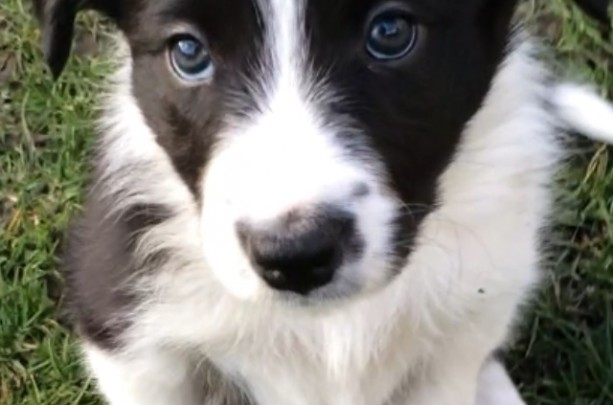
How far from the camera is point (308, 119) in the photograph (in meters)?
3.10

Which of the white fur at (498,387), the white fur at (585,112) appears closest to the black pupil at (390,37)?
the white fur at (585,112)

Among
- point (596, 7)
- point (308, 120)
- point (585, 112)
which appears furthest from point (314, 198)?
A: point (585, 112)

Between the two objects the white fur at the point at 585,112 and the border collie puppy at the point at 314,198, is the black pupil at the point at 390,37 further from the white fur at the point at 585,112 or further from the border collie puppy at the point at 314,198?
the white fur at the point at 585,112

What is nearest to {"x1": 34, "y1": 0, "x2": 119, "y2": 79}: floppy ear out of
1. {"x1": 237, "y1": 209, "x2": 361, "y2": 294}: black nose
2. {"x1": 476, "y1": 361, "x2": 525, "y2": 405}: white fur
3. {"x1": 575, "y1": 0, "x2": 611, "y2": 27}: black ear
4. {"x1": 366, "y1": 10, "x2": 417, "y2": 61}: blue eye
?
{"x1": 366, "y1": 10, "x2": 417, "y2": 61}: blue eye

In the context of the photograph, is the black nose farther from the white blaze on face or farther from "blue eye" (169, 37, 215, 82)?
"blue eye" (169, 37, 215, 82)

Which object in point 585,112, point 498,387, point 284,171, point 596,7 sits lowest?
point 498,387

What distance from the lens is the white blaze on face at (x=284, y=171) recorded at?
2.96m

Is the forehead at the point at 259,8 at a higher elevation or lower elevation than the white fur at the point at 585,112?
higher

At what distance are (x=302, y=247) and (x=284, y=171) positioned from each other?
14cm

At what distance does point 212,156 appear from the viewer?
3.24m

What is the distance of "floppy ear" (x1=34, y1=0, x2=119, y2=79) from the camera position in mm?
3510

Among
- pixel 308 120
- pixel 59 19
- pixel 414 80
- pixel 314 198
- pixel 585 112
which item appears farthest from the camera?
pixel 585 112

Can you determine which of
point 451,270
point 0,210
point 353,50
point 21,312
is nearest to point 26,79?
point 0,210

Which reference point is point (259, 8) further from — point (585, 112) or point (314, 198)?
point (585, 112)
